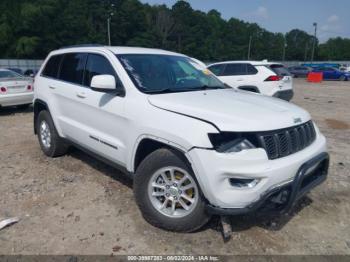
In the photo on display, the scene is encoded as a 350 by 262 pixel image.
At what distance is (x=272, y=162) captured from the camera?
10.2 ft

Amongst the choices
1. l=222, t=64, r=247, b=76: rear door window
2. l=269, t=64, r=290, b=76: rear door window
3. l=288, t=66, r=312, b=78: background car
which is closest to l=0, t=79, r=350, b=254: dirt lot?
l=269, t=64, r=290, b=76: rear door window

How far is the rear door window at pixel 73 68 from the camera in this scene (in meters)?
4.84

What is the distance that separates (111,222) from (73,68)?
2.39m

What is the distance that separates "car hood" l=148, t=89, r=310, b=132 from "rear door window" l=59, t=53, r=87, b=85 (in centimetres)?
165

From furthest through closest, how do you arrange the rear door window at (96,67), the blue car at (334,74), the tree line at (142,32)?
the tree line at (142,32), the blue car at (334,74), the rear door window at (96,67)

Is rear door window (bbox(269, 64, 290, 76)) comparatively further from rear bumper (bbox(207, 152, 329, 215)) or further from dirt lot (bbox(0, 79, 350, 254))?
rear bumper (bbox(207, 152, 329, 215))

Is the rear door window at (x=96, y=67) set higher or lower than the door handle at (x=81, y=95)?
higher

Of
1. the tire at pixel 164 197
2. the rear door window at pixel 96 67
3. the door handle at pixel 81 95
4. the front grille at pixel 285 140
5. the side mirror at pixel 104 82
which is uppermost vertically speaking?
the rear door window at pixel 96 67

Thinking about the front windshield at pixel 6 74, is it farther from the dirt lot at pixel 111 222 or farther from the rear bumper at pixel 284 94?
the rear bumper at pixel 284 94

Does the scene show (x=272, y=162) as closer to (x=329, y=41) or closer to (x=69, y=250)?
(x=69, y=250)

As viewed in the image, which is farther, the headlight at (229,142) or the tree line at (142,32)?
the tree line at (142,32)

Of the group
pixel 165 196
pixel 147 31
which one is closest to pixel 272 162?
pixel 165 196

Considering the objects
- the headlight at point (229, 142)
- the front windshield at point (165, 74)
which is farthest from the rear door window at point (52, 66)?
the headlight at point (229, 142)

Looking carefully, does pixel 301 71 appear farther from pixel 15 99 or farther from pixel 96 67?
pixel 96 67
